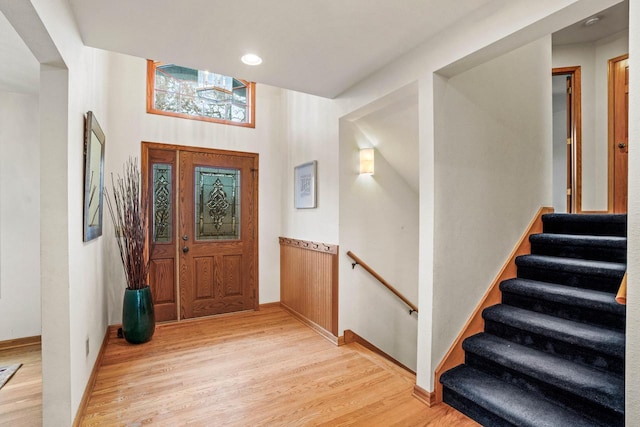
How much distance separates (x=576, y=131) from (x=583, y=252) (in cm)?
216

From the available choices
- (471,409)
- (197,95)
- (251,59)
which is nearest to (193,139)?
(197,95)

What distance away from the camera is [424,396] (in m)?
2.12

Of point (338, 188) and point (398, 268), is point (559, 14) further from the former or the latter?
point (398, 268)

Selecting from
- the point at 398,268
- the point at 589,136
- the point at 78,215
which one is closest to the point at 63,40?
the point at 78,215

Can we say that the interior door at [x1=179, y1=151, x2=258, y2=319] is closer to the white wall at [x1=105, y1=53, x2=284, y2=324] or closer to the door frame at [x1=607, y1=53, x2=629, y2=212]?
the white wall at [x1=105, y1=53, x2=284, y2=324]

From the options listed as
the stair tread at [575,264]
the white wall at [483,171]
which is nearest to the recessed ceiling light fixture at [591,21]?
the white wall at [483,171]

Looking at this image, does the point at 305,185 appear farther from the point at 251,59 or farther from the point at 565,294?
the point at 565,294

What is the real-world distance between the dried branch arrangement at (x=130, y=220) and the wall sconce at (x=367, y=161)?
2.27 meters

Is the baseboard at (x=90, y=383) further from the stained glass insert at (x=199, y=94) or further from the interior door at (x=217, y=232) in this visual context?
the stained glass insert at (x=199, y=94)

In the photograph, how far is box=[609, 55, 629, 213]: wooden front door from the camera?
351 cm

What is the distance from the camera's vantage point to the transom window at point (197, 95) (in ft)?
11.9

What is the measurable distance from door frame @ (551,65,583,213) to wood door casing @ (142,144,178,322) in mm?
4790

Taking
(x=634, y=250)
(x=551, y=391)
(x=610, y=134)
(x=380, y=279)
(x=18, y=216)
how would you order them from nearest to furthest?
(x=634, y=250) → (x=551, y=391) → (x=18, y=216) → (x=380, y=279) → (x=610, y=134)

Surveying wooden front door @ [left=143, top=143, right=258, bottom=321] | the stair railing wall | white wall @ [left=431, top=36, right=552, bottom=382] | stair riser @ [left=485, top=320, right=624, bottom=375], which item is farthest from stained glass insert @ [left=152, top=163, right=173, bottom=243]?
stair riser @ [left=485, top=320, right=624, bottom=375]
